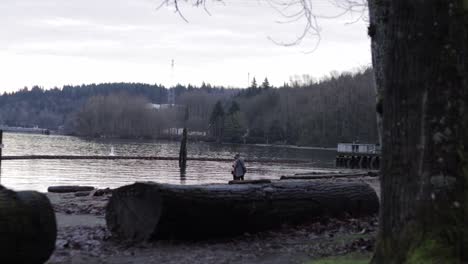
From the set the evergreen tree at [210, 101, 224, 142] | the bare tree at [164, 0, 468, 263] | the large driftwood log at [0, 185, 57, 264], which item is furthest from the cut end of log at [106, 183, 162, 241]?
the evergreen tree at [210, 101, 224, 142]

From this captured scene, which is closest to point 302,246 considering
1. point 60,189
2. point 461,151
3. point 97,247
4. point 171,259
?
point 171,259

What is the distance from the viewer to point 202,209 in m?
10.5

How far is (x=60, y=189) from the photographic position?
79.9 ft

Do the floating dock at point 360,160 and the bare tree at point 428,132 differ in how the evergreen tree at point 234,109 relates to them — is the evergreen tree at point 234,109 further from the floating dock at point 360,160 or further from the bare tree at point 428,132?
the bare tree at point 428,132

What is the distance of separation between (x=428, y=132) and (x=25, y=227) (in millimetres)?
4522

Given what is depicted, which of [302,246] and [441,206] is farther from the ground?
[441,206]

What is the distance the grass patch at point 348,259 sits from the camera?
8.29 metres

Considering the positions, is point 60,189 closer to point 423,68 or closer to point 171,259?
Answer: point 171,259

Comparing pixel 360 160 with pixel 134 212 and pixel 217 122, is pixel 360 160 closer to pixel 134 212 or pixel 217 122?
pixel 134 212

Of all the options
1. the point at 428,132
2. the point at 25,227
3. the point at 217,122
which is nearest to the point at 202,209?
the point at 25,227

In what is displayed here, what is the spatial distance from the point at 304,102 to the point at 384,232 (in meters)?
179

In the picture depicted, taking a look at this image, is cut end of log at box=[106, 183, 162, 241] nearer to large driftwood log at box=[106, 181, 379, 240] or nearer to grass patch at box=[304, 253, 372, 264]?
large driftwood log at box=[106, 181, 379, 240]

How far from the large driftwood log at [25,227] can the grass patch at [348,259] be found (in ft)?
11.0

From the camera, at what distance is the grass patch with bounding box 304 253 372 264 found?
27.2 ft
